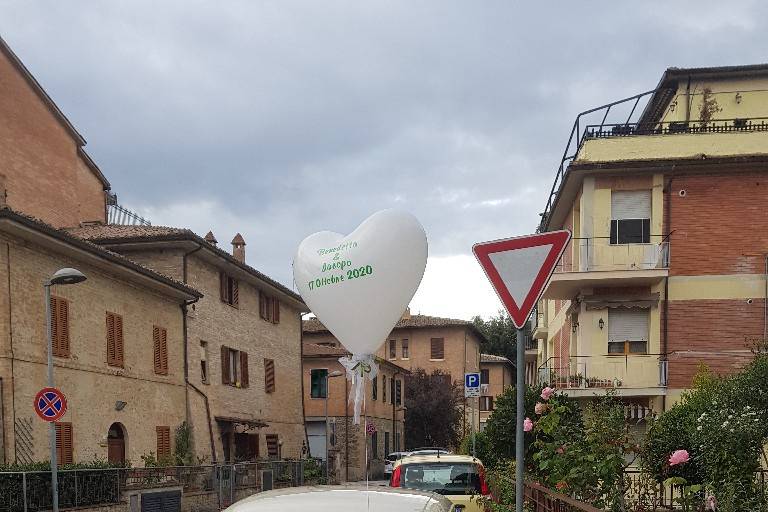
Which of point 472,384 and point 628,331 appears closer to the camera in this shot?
point 472,384

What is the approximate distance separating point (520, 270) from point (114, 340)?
18679 millimetres

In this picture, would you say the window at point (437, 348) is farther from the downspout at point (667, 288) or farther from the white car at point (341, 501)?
the white car at point (341, 501)

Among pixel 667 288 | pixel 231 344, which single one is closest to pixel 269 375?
pixel 231 344

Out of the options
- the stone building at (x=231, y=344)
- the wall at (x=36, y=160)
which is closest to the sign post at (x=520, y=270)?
the stone building at (x=231, y=344)

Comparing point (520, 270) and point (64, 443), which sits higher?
point (520, 270)

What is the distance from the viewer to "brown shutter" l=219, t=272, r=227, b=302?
29328 mm

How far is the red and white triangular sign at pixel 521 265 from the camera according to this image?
5324 millimetres

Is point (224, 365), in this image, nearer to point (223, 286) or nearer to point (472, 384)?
point (223, 286)

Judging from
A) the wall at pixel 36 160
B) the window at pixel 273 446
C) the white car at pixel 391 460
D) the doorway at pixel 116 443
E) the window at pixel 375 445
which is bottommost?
the window at pixel 375 445

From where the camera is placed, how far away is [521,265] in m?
5.43

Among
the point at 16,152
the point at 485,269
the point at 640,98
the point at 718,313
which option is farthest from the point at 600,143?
the point at 16,152

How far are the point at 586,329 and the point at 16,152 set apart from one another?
19792mm

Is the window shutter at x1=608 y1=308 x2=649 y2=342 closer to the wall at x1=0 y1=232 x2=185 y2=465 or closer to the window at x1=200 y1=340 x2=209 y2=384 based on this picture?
the wall at x1=0 y1=232 x2=185 y2=465

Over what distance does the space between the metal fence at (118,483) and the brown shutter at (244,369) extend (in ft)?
16.0
